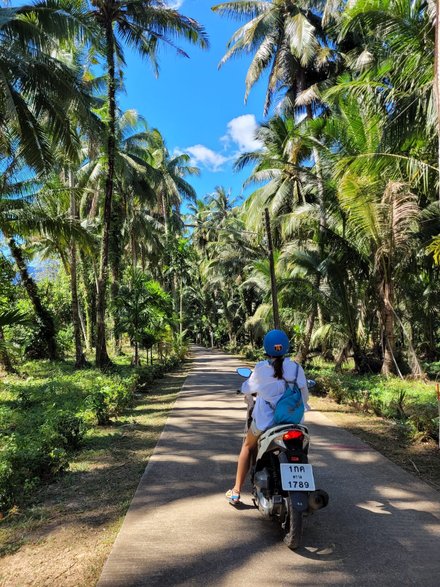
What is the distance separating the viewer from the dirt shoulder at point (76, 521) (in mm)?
3078

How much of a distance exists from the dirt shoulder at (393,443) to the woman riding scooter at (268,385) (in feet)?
7.21

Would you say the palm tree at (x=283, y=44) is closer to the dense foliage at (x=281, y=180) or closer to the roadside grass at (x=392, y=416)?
the dense foliage at (x=281, y=180)

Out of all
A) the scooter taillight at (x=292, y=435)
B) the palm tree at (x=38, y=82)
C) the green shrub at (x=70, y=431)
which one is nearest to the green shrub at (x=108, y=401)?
the green shrub at (x=70, y=431)

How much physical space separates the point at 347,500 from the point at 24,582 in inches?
113

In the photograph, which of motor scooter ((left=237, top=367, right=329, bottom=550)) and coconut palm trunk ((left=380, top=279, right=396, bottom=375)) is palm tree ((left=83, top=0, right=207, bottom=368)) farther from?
motor scooter ((left=237, top=367, right=329, bottom=550))

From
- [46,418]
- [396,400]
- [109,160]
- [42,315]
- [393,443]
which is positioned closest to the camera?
[393,443]

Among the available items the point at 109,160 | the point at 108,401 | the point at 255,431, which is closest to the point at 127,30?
the point at 109,160

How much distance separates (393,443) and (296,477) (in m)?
3.83

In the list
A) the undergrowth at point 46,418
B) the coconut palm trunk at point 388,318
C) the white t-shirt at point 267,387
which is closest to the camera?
the white t-shirt at point 267,387

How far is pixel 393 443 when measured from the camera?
21.5 ft

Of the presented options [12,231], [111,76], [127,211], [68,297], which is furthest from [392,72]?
[68,297]

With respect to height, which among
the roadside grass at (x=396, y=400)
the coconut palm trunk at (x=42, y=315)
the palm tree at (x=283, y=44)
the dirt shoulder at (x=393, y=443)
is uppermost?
the palm tree at (x=283, y=44)

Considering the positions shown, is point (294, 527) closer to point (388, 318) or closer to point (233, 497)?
point (233, 497)

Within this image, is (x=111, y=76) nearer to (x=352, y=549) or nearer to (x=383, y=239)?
(x=383, y=239)
